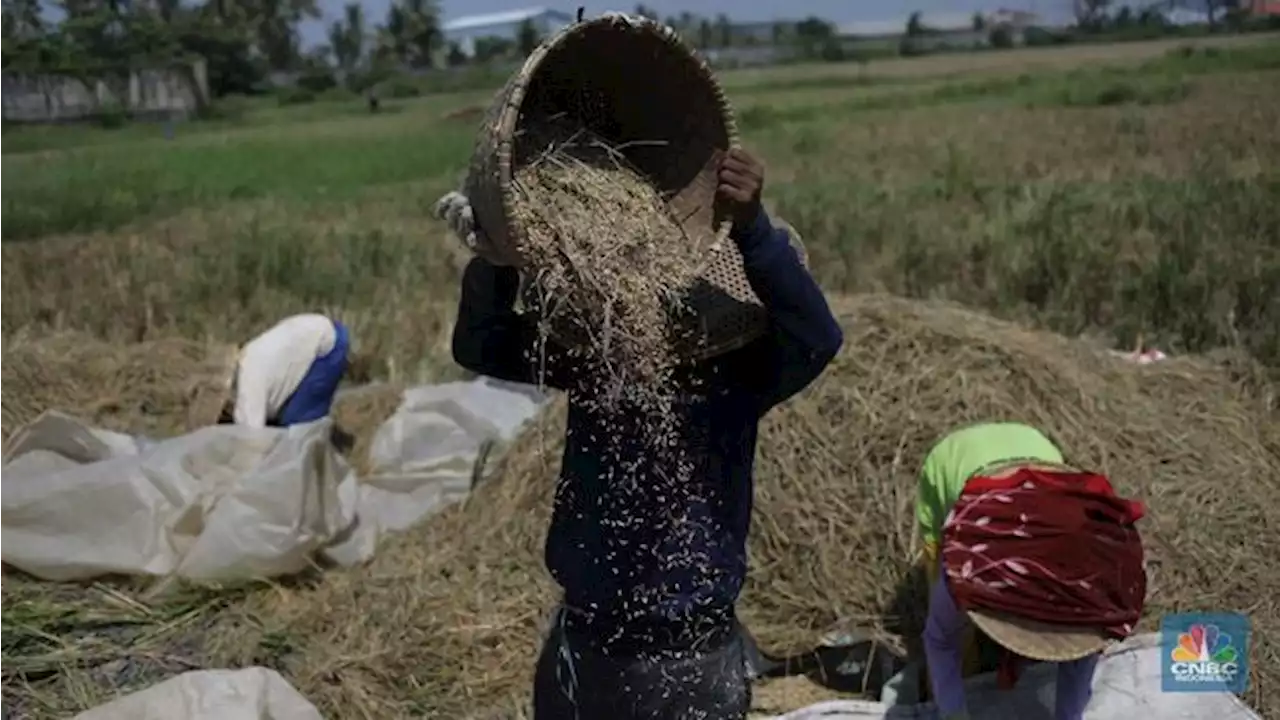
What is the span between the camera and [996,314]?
5.64 metres

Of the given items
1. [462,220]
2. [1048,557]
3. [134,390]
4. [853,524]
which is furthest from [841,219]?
[462,220]

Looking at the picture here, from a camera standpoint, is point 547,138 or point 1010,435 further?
point 1010,435

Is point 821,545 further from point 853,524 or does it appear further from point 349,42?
point 349,42

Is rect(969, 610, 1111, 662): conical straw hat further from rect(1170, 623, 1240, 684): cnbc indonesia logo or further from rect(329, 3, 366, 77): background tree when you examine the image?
rect(329, 3, 366, 77): background tree

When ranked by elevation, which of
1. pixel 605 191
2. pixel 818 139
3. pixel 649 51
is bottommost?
pixel 818 139

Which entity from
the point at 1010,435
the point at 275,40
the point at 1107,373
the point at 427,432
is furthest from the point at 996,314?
the point at 275,40

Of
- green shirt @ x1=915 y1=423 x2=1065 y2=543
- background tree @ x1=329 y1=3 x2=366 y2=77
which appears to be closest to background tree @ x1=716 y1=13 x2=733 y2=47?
background tree @ x1=329 y1=3 x2=366 y2=77

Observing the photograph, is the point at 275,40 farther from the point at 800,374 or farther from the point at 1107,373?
the point at 800,374

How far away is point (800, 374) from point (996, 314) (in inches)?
153

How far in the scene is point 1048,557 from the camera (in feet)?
8.40

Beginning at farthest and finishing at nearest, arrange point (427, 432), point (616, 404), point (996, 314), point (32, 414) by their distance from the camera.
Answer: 1. point (996, 314)
2. point (32, 414)
3. point (427, 432)
4. point (616, 404)

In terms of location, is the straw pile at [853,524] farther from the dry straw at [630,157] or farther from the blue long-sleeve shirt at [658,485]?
the dry straw at [630,157]

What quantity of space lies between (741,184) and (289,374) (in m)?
2.94

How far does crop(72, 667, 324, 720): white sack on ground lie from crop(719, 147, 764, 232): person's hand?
142 centimetres
